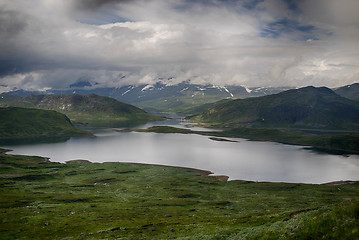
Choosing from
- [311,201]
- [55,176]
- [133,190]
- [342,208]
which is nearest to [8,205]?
[133,190]

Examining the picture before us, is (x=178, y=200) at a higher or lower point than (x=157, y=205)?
lower

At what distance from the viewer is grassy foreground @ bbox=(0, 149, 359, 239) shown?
35.1 metres

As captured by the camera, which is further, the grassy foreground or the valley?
the valley

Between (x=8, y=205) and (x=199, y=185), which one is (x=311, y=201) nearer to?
(x=199, y=185)

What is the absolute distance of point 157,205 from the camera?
87.9 metres

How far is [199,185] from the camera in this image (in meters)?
126

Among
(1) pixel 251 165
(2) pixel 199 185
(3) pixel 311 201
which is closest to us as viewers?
(3) pixel 311 201

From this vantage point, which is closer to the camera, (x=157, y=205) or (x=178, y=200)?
(x=157, y=205)

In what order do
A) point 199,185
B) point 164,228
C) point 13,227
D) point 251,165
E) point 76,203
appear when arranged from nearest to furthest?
point 164,228
point 13,227
point 76,203
point 199,185
point 251,165

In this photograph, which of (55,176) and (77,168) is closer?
(55,176)

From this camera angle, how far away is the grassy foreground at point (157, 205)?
115 ft

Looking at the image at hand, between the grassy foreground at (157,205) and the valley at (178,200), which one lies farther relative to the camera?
the valley at (178,200)

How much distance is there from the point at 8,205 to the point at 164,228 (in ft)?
169

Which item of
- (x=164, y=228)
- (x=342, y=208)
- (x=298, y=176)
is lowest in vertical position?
(x=298, y=176)
